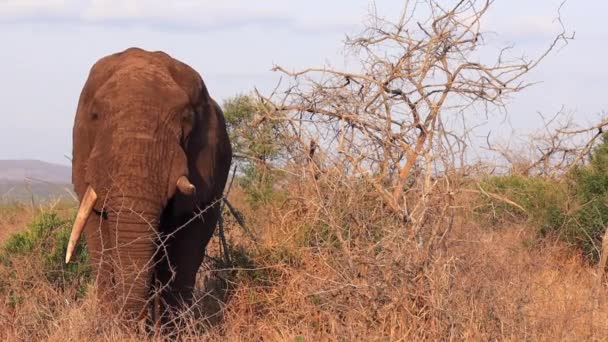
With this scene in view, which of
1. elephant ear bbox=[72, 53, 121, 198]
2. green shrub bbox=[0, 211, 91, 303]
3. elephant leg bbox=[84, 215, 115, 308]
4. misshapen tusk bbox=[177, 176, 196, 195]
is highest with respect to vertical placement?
elephant ear bbox=[72, 53, 121, 198]

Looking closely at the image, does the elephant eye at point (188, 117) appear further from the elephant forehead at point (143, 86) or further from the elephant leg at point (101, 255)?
the elephant leg at point (101, 255)

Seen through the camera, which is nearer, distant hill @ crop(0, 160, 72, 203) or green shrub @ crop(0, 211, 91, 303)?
distant hill @ crop(0, 160, 72, 203)

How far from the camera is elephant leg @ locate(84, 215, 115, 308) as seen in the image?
7.20 m

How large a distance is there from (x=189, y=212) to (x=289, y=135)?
0.93 metres

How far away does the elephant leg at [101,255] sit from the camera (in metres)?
7.20

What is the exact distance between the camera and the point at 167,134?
7.07 metres

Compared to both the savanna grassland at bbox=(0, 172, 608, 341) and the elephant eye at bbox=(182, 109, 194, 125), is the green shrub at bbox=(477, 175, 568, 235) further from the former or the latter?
the elephant eye at bbox=(182, 109, 194, 125)

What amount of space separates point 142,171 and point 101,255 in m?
0.78

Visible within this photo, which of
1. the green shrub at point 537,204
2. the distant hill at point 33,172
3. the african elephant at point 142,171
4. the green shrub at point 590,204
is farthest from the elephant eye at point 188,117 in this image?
the green shrub at point 590,204

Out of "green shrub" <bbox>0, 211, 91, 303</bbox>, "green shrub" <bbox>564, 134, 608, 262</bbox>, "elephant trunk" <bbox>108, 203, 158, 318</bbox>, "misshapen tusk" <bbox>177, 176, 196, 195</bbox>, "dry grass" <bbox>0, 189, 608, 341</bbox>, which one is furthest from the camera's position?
"green shrub" <bbox>564, 134, 608, 262</bbox>

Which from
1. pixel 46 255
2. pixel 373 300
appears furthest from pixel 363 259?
pixel 46 255

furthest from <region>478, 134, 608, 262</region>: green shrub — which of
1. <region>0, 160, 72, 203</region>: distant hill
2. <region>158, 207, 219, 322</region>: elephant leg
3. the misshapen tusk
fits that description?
<region>0, 160, 72, 203</region>: distant hill

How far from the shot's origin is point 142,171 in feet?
22.3

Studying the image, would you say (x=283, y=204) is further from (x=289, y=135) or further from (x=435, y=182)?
(x=435, y=182)
